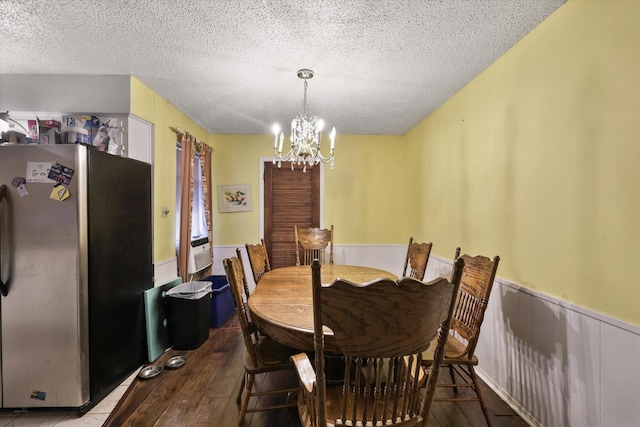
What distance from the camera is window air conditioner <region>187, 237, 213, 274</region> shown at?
133 inches

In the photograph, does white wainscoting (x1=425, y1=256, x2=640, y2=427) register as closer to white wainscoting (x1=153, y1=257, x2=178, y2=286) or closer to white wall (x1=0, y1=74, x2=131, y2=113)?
white wainscoting (x1=153, y1=257, x2=178, y2=286)

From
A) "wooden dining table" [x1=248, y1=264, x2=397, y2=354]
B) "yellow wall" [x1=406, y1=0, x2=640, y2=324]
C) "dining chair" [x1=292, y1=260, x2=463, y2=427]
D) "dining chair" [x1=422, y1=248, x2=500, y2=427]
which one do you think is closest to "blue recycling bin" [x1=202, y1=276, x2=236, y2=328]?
"wooden dining table" [x1=248, y1=264, x2=397, y2=354]

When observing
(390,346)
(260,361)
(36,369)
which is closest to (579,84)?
(390,346)

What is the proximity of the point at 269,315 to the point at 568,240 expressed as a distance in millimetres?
1640

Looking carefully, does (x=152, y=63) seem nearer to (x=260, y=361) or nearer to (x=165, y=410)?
(x=260, y=361)

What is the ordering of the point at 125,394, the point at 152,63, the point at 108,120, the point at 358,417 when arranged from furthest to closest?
1. the point at 108,120
2. the point at 152,63
3. the point at 125,394
4. the point at 358,417

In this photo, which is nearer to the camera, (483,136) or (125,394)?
(125,394)

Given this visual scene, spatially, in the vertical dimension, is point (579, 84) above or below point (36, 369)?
above

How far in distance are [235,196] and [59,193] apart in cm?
244

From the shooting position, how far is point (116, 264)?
7.09 ft

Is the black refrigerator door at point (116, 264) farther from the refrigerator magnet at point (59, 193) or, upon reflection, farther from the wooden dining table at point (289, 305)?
the wooden dining table at point (289, 305)

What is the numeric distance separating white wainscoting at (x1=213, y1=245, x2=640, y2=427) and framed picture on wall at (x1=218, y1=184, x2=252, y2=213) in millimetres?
3219

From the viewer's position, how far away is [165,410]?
1.92m

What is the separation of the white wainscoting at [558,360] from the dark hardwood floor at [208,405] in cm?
19
